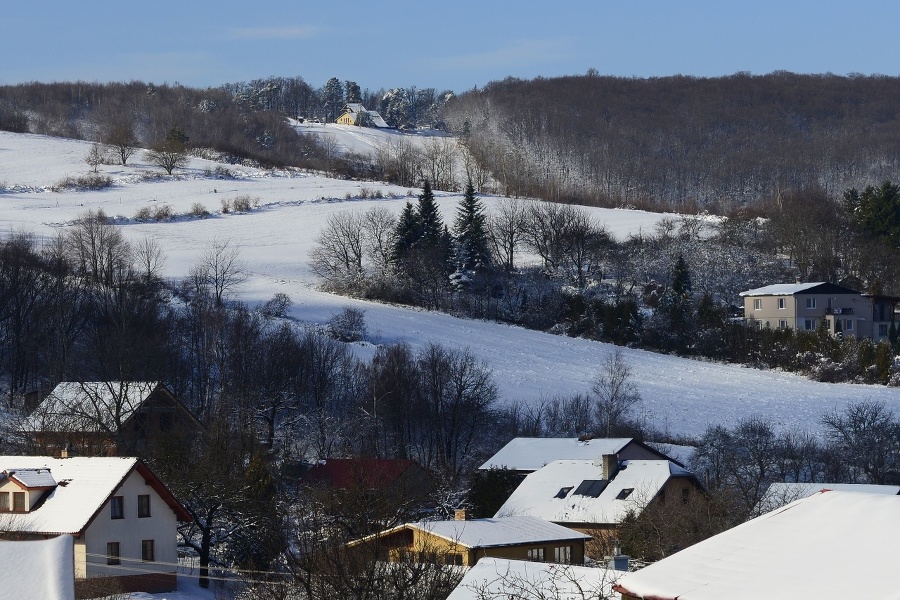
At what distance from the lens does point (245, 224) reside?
8856cm

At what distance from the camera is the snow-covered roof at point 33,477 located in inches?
1151

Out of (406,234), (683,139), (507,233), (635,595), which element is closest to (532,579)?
(635,595)

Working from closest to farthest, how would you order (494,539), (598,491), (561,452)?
(494,539) < (598,491) < (561,452)

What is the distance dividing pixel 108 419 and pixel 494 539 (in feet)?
70.4

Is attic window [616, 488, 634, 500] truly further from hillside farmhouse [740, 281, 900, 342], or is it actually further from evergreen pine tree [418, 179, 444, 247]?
evergreen pine tree [418, 179, 444, 247]

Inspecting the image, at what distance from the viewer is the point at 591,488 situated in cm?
3697

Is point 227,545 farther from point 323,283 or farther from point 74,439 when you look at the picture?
point 323,283

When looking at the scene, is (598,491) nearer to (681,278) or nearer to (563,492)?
(563,492)

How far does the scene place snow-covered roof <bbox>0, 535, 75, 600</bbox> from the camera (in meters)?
14.4

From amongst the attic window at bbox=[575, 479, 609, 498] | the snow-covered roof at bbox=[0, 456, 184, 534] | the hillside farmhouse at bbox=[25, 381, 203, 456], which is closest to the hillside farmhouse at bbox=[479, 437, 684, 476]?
the attic window at bbox=[575, 479, 609, 498]

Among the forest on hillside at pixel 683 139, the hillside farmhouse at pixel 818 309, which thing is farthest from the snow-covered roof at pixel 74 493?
the forest on hillside at pixel 683 139

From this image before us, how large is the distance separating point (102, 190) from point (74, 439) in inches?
2315

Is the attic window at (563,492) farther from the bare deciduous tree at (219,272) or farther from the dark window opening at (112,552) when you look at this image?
Answer: the bare deciduous tree at (219,272)

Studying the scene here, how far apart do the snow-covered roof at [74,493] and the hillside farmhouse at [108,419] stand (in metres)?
6.36
